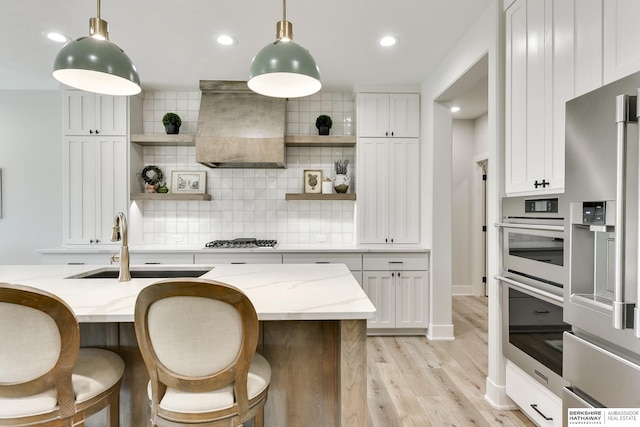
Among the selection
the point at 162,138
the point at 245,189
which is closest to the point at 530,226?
the point at 245,189

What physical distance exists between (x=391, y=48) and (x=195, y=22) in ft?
5.27

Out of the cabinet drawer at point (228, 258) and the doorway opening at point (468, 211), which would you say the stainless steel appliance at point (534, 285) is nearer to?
the cabinet drawer at point (228, 258)

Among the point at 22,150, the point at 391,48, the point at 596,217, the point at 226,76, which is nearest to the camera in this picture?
the point at 596,217

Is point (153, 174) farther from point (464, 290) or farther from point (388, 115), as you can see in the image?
point (464, 290)

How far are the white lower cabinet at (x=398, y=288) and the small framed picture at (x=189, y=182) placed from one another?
6.77 feet

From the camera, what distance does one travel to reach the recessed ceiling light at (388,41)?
268 cm

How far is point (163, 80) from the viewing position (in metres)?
3.55

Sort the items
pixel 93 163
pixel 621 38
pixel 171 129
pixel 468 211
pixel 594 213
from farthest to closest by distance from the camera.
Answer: pixel 468 211 → pixel 171 129 → pixel 93 163 → pixel 621 38 → pixel 594 213

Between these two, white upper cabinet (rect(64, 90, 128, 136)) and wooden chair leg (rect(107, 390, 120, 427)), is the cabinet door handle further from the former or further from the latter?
white upper cabinet (rect(64, 90, 128, 136))

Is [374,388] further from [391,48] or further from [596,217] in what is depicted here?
[391,48]

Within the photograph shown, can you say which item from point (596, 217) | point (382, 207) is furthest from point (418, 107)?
point (596, 217)

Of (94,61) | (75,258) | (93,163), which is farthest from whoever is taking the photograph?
(93,163)

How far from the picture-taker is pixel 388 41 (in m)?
2.72

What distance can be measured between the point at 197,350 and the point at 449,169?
2.98 m
